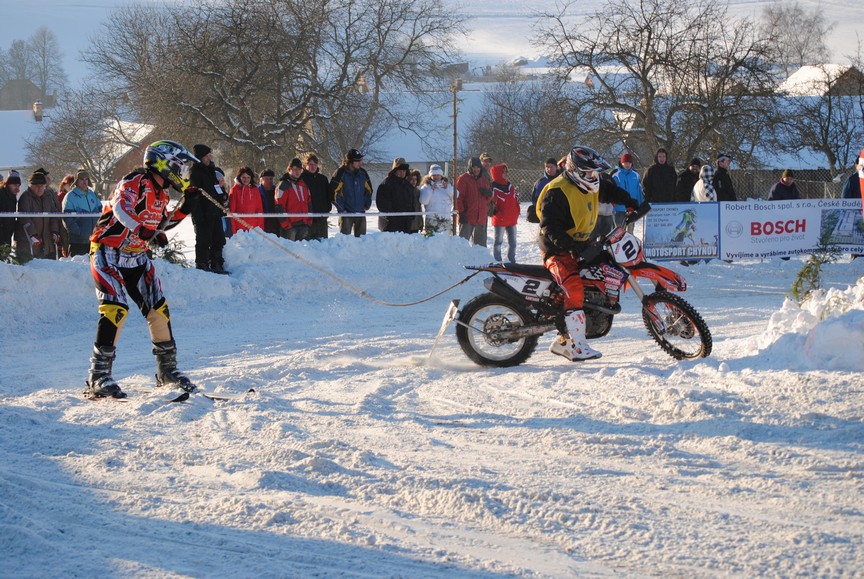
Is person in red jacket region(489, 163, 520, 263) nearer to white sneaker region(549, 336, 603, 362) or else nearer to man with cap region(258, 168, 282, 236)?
man with cap region(258, 168, 282, 236)

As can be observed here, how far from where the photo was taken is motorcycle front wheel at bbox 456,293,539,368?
321 inches

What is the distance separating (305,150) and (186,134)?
515 centimetres

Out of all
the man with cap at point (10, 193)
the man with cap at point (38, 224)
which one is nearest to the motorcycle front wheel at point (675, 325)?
the man with cap at point (38, 224)

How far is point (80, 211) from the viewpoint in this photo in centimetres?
1372

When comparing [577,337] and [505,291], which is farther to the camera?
[505,291]

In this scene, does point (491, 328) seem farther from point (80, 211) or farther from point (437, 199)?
point (437, 199)

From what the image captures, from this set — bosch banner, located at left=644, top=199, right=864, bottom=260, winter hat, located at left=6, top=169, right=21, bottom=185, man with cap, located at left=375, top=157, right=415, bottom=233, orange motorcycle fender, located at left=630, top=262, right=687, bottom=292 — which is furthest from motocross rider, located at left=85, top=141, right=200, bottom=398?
bosch banner, located at left=644, top=199, right=864, bottom=260

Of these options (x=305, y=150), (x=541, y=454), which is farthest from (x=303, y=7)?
(x=541, y=454)

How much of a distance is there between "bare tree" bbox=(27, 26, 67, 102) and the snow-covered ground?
110 metres

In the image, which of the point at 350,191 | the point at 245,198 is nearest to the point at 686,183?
the point at 350,191

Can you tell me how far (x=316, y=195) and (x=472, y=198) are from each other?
270 cm

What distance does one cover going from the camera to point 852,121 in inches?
1436

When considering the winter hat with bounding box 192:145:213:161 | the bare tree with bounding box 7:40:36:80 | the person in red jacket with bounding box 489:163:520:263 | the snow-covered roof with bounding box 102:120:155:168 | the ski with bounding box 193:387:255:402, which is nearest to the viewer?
the ski with bounding box 193:387:255:402

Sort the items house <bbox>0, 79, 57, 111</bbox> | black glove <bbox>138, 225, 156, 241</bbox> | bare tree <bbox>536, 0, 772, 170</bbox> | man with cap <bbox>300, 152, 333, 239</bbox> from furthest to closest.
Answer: house <bbox>0, 79, 57, 111</bbox>
bare tree <bbox>536, 0, 772, 170</bbox>
man with cap <bbox>300, 152, 333, 239</bbox>
black glove <bbox>138, 225, 156, 241</bbox>
